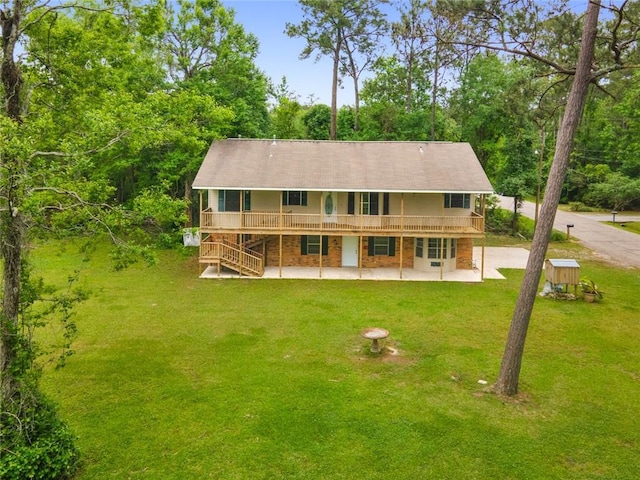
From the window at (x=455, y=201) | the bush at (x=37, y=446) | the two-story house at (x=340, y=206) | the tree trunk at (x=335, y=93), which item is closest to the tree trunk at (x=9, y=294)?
the bush at (x=37, y=446)

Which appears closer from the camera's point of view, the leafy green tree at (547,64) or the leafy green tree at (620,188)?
the leafy green tree at (547,64)

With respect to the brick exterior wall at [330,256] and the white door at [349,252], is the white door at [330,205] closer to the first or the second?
the brick exterior wall at [330,256]

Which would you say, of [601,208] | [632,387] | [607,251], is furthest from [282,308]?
[601,208]

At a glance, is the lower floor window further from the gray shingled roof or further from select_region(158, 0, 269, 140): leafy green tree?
select_region(158, 0, 269, 140): leafy green tree

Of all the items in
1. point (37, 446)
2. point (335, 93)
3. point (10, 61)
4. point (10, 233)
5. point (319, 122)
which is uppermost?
point (335, 93)

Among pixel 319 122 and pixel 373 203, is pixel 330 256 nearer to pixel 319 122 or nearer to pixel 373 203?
pixel 373 203

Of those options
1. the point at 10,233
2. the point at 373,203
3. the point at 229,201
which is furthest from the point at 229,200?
the point at 10,233
